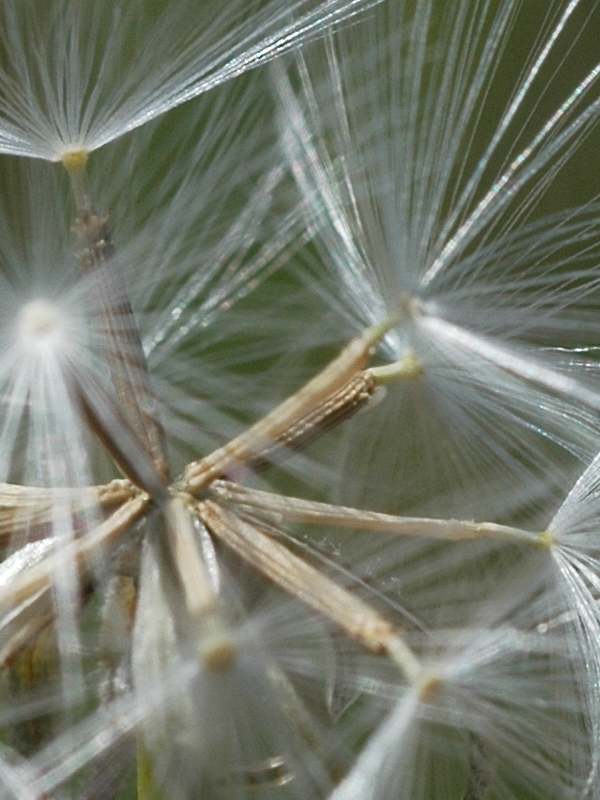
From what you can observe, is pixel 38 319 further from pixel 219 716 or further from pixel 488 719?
pixel 488 719

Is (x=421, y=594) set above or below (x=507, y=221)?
below

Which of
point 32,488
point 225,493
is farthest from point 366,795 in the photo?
point 32,488

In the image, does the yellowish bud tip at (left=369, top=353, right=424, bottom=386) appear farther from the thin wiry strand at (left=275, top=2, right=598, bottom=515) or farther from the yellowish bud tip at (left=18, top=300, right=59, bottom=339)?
the yellowish bud tip at (left=18, top=300, right=59, bottom=339)

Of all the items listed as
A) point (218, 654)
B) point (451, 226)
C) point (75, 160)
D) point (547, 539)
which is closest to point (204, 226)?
point (75, 160)

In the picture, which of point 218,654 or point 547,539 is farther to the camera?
point 547,539

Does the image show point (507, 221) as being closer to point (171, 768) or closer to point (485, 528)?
point (485, 528)
